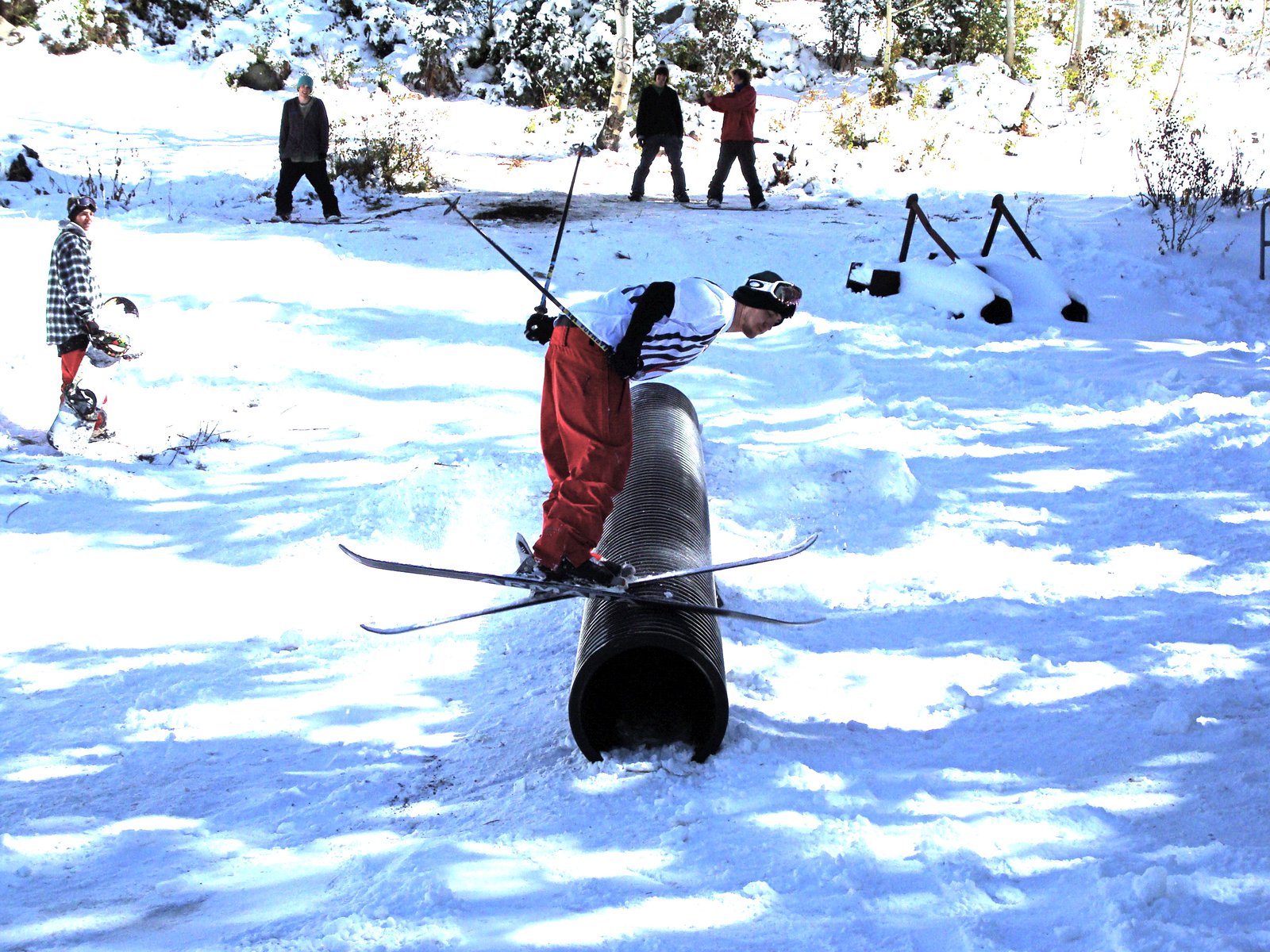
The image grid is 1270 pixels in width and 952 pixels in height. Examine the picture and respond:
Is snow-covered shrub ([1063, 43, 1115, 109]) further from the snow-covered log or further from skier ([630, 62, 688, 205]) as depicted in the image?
the snow-covered log

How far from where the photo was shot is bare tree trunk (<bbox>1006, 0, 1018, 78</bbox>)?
20.9 metres

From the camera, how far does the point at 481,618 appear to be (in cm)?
521

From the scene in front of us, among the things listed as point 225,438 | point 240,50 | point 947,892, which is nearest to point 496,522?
point 225,438

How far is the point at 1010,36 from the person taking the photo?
69.4 ft

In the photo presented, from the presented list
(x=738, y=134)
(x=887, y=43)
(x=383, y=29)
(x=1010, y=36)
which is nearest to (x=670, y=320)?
(x=738, y=134)

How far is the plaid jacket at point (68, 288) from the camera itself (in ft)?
22.7

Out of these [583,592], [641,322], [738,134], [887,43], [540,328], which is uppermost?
[887,43]

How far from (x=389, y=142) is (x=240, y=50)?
7.79 metres

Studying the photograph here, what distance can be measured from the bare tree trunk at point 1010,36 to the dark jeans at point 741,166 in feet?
36.0

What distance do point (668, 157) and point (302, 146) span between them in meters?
4.80

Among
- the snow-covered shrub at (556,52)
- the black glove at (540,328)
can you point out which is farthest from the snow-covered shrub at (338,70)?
the black glove at (540,328)

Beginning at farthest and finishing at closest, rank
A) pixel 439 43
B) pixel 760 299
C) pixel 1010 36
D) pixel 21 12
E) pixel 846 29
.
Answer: pixel 846 29 < pixel 1010 36 < pixel 439 43 < pixel 21 12 < pixel 760 299

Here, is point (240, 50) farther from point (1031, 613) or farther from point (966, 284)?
point (1031, 613)

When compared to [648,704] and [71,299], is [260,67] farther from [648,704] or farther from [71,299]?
[648,704]
